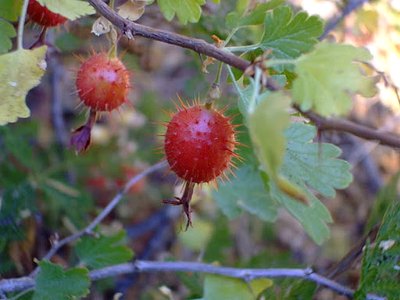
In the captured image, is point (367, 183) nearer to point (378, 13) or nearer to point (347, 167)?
point (378, 13)

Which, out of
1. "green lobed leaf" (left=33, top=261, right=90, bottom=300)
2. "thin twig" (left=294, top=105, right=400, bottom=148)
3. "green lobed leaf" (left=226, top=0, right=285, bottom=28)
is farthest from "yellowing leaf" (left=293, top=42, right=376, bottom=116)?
"green lobed leaf" (left=33, top=261, right=90, bottom=300)

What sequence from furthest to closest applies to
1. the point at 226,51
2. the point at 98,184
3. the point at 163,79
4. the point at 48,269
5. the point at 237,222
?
the point at 163,79, the point at 237,222, the point at 98,184, the point at 48,269, the point at 226,51

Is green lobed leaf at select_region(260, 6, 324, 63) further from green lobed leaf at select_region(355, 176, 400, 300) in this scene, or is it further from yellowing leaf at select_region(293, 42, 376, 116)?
green lobed leaf at select_region(355, 176, 400, 300)

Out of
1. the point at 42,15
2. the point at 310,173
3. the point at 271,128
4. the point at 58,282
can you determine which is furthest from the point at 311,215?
the point at 42,15

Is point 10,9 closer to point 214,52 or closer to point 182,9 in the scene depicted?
point 182,9

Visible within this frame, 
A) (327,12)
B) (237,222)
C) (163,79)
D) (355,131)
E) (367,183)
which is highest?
(327,12)

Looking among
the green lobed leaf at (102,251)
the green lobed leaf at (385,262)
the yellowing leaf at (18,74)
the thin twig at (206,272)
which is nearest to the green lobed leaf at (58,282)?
the thin twig at (206,272)

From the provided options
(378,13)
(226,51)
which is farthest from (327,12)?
(226,51)
